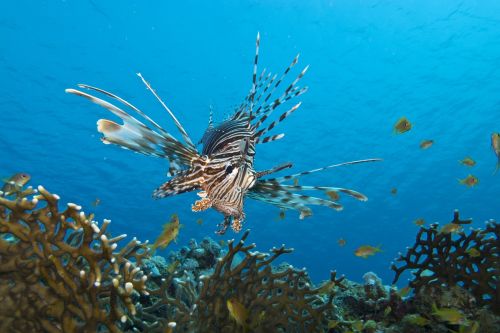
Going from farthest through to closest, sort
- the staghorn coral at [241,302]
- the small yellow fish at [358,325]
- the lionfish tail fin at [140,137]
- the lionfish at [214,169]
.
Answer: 1. the small yellow fish at [358,325]
2. the staghorn coral at [241,302]
3. the lionfish at [214,169]
4. the lionfish tail fin at [140,137]

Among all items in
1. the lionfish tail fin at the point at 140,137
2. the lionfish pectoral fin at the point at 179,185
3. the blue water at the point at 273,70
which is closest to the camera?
the lionfish tail fin at the point at 140,137

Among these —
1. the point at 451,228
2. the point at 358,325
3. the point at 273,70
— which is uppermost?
the point at 273,70

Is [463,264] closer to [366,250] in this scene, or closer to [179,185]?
[366,250]

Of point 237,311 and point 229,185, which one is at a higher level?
point 229,185

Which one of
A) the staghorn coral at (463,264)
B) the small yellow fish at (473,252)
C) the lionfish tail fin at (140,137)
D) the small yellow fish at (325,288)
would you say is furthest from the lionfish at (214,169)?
the small yellow fish at (473,252)

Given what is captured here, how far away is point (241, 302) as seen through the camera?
2967 millimetres

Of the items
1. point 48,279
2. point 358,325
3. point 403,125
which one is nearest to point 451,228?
point 358,325

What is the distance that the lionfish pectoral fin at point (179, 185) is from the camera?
9.84 feet

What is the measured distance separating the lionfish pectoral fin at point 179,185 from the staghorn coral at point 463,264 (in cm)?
293

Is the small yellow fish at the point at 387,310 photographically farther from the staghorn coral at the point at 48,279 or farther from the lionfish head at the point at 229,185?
the staghorn coral at the point at 48,279

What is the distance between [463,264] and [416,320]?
1.23m

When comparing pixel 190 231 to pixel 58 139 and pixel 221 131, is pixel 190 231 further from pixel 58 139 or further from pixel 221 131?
pixel 221 131

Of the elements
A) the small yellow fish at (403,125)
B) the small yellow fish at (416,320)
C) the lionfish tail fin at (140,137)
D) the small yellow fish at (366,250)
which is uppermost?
the small yellow fish at (403,125)

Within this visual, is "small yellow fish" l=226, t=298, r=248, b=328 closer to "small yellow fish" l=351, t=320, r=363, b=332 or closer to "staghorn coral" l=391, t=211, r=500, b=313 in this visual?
"small yellow fish" l=351, t=320, r=363, b=332
